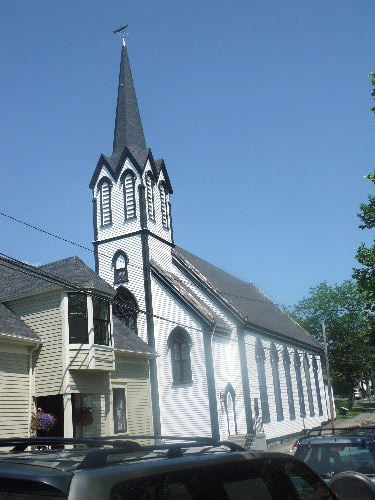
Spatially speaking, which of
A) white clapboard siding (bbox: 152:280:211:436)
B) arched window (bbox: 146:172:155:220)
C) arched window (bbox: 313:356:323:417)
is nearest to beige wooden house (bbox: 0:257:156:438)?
white clapboard siding (bbox: 152:280:211:436)

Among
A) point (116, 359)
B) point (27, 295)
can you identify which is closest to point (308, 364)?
point (116, 359)

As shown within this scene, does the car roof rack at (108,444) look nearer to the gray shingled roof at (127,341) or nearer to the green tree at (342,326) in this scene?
the gray shingled roof at (127,341)

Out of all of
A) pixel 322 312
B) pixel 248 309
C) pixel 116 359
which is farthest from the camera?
pixel 322 312

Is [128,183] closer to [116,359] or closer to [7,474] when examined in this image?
[116,359]

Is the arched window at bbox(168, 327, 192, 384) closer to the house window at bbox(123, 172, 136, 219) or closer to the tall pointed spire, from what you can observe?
the house window at bbox(123, 172, 136, 219)

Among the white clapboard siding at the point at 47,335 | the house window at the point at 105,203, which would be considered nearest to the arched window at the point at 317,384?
the house window at the point at 105,203

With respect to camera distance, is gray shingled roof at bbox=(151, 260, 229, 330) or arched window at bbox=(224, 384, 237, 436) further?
gray shingled roof at bbox=(151, 260, 229, 330)

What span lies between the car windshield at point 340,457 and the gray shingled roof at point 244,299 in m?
21.0

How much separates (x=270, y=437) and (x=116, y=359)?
11612 millimetres

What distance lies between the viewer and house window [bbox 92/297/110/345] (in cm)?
2094

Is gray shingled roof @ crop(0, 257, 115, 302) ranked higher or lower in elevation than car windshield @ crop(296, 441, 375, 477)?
higher

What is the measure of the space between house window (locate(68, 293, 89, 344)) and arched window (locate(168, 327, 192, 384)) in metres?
8.74

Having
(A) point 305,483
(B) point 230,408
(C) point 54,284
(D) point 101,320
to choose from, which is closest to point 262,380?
(B) point 230,408

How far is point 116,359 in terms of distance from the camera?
23.4m
